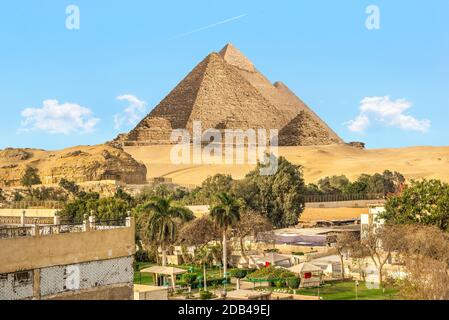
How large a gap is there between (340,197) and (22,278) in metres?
65.0

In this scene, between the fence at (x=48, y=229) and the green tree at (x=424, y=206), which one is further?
the green tree at (x=424, y=206)

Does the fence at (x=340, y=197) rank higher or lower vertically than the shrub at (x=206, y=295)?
higher

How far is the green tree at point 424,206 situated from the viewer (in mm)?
36500

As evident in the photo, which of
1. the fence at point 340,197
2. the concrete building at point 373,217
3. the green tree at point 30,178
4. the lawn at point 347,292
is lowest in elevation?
the lawn at point 347,292

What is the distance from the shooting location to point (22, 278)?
16.6m

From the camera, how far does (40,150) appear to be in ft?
440

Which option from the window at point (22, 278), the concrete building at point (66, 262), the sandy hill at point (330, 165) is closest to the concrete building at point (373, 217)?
the concrete building at point (66, 262)

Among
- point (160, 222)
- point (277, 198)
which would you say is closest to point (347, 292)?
point (160, 222)

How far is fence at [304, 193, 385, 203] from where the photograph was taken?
7594 centimetres

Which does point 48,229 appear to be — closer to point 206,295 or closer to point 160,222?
point 206,295

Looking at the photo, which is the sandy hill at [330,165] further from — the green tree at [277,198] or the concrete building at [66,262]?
the concrete building at [66,262]

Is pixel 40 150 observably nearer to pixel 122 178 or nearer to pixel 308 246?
pixel 122 178
